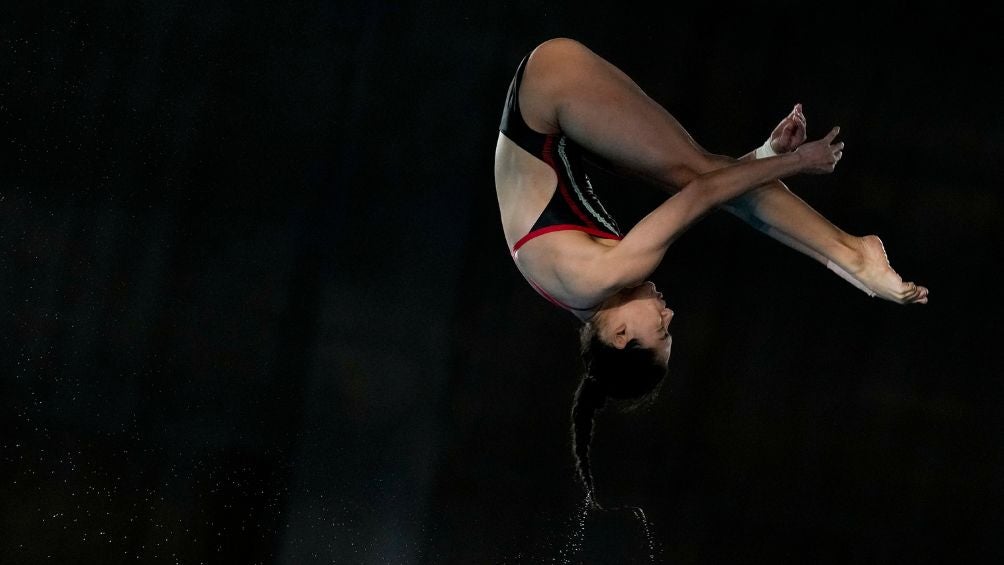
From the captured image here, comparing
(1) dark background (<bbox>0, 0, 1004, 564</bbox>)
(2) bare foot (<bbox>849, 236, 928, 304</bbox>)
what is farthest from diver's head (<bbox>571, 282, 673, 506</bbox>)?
(1) dark background (<bbox>0, 0, 1004, 564</bbox>)

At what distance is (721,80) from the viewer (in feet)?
10.8

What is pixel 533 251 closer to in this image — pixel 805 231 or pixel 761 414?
pixel 805 231

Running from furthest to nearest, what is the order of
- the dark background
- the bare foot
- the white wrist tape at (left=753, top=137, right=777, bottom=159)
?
1. the dark background
2. the white wrist tape at (left=753, top=137, right=777, bottom=159)
3. the bare foot

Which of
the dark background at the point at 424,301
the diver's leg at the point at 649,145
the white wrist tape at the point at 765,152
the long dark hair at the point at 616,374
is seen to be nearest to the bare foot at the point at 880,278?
the diver's leg at the point at 649,145

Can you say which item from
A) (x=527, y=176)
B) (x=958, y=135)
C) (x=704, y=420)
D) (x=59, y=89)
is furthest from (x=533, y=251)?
(x=59, y=89)

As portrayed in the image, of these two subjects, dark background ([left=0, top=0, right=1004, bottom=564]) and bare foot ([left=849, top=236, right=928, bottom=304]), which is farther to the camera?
dark background ([left=0, top=0, right=1004, bottom=564])

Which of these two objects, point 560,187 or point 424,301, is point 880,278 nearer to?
point 560,187

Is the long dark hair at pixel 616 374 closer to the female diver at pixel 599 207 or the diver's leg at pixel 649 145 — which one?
the female diver at pixel 599 207

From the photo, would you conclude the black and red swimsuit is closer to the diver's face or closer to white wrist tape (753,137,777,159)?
the diver's face

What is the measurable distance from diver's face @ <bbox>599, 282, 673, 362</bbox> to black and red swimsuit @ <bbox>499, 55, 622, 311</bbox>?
8 centimetres

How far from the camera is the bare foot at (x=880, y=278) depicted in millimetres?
1940

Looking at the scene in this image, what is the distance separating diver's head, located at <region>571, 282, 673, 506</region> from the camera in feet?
6.52

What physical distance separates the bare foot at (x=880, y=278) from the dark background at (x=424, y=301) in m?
1.17

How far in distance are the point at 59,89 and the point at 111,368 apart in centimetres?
87
